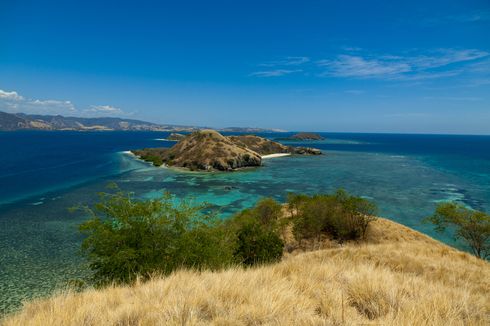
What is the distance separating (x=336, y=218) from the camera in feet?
125

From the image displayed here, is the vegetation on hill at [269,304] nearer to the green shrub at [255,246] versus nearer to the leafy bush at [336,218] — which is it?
the green shrub at [255,246]

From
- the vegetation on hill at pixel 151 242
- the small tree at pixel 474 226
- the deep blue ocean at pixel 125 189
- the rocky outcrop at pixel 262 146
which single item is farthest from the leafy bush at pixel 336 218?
the rocky outcrop at pixel 262 146

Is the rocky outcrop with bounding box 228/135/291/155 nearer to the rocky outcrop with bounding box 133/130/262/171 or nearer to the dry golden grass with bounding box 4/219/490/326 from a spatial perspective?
the rocky outcrop with bounding box 133/130/262/171

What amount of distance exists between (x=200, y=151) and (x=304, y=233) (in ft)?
244

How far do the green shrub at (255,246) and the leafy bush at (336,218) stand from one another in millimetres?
12262

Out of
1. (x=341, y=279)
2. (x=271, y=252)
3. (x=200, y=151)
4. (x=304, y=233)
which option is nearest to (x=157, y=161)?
(x=200, y=151)

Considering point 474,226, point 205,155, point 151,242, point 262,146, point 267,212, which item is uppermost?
point 262,146

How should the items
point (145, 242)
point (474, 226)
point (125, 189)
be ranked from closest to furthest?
1. point (145, 242)
2. point (474, 226)
3. point (125, 189)

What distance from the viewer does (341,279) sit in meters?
7.00

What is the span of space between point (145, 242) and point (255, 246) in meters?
12.2

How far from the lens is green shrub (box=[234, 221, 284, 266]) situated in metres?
24.0

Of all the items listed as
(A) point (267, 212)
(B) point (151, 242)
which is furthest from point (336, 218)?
(B) point (151, 242)

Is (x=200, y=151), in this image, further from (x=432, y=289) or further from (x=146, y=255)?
(x=432, y=289)

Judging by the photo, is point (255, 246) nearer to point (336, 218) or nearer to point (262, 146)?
point (336, 218)
